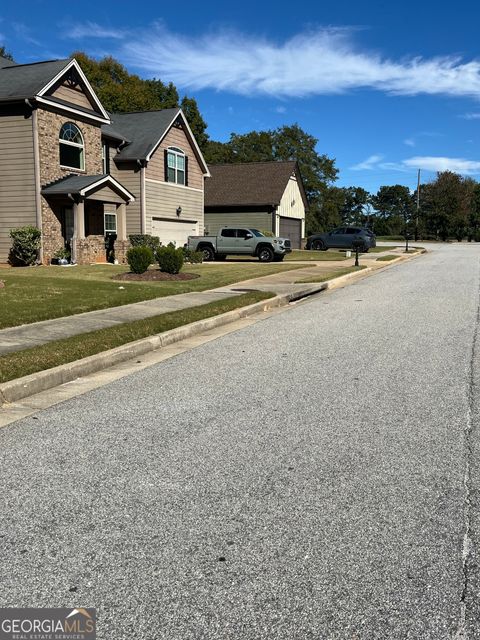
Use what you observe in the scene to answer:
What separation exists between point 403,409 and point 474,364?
2.19 meters

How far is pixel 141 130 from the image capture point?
1170 inches

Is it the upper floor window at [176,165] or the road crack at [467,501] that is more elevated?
the upper floor window at [176,165]

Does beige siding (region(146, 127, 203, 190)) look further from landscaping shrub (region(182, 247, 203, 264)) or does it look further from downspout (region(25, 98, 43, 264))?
downspout (region(25, 98, 43, 264))

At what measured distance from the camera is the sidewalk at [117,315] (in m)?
7.80

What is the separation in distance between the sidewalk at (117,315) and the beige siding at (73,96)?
12.3 metres

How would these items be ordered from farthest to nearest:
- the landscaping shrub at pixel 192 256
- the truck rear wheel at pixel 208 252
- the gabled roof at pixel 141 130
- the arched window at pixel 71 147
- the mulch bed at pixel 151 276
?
the truck rear wheel at pixel 208 252 → the gabled roof at pixel 141 130 → the landscaping shrub at pixel 192 256 → the arched window at pixel 71 147 → the mulch bed at pixel 151 276

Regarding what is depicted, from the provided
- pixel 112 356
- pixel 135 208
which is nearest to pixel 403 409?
pixel 112 356

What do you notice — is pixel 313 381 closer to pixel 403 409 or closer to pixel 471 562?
pixel 403 409

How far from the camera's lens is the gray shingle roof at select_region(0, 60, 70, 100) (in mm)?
21422

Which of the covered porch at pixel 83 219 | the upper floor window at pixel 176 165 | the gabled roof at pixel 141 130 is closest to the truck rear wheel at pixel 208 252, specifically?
the upper floor window at pixel 176 165

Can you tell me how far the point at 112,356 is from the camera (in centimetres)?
705

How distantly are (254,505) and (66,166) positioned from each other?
2285 centimetres

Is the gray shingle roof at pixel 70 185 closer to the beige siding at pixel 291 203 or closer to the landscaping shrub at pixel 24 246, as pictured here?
the landscaping shrub at pixel 24 246

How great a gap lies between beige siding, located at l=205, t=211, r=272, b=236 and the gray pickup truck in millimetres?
11674
